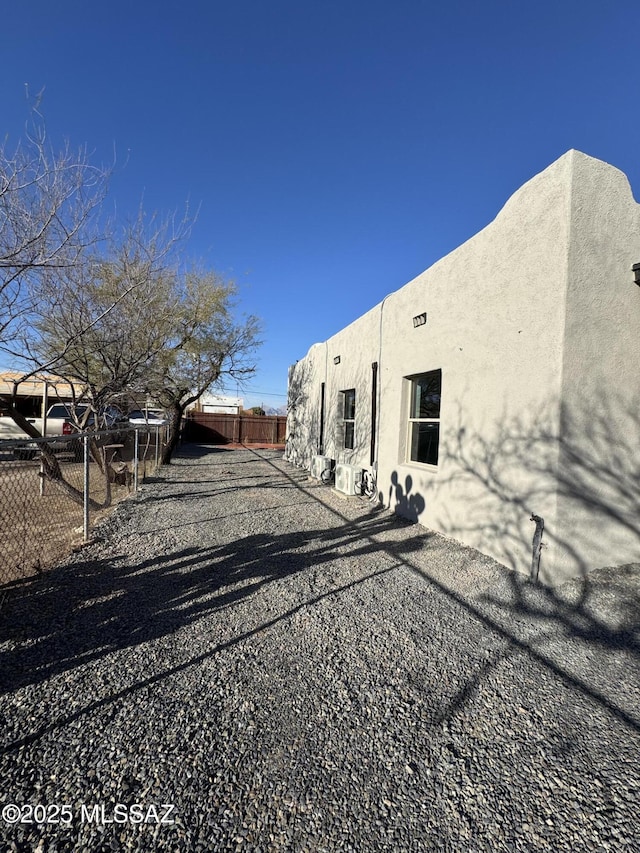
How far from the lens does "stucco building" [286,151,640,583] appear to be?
402cm

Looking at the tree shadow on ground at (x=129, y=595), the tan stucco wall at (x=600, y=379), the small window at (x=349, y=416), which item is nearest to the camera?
the tree shadow on ground at (x=129, y=595)

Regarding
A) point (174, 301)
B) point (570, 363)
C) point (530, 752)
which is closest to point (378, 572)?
point (530, 752)

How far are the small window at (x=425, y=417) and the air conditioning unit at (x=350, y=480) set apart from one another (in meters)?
1.61

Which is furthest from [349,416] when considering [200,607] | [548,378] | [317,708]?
[317,708]

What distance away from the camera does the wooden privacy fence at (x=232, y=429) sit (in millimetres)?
24188

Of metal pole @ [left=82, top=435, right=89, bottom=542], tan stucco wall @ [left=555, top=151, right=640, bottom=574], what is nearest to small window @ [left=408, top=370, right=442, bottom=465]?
tan stucco wall @ [left=555, top=151, right=640, bottom=574]

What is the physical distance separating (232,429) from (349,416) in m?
15.5

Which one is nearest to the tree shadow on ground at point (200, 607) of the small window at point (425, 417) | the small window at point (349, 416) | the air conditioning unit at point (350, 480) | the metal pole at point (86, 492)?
the metal pole at point (86, 492)

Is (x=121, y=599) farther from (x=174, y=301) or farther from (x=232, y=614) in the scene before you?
(x=174, y=301)

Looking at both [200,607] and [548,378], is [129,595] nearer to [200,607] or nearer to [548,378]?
[200,607]

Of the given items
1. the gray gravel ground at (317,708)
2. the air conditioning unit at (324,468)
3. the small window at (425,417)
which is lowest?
the gray gravel ground at (317,708)

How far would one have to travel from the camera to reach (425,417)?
21.8 ft

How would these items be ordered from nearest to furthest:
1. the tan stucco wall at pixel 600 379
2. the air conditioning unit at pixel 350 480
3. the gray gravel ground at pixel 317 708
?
1. the gray gravel ground at pixel 317 708
2. the tan stucco wall at pixel 600 379
3. the air conditioning unit at pixel 350 480

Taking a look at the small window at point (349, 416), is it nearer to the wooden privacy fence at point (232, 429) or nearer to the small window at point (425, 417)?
the small window at point (425, 417)
